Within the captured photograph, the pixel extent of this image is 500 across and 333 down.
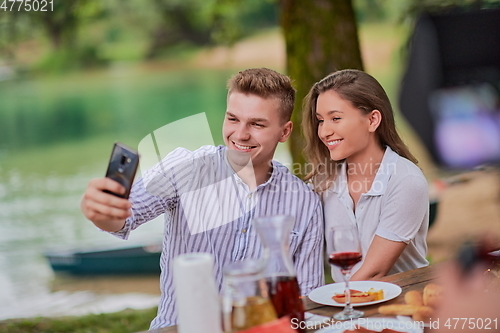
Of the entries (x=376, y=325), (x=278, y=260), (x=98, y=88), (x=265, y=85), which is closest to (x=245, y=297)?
(x=278, y=260)

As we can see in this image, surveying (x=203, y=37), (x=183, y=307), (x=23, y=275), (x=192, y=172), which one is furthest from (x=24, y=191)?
(x=183, y=307)

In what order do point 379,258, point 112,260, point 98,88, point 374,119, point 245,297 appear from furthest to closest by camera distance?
1. point 98,88
2. point 112,260
3. point 374,119
4. point 379,258
5. point 245,297

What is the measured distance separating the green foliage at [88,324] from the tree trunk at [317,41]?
1.36 meters

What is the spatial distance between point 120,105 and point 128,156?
28.4 metres

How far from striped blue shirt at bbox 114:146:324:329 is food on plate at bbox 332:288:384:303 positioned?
44 cm

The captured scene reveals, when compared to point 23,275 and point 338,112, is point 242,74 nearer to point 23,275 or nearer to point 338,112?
point 338,112

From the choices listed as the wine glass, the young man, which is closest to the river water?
the young man

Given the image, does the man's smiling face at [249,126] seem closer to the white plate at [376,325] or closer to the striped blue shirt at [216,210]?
the striped blue shirt at [216,210]

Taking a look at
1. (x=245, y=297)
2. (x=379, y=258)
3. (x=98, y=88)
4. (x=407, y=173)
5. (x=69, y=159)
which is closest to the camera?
(x=245, y=297)

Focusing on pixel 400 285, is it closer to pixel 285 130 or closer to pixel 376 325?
pixel 376 325

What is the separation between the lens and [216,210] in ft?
7.44

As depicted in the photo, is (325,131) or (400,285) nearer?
(400,285)

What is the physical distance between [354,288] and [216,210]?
26.3 inches

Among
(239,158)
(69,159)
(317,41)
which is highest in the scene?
(69,159)
